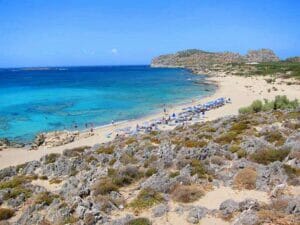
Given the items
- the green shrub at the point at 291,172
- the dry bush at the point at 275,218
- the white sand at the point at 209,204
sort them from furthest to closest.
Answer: the green shrub at the point at 291,172 < the white sand at the point at 209,204 < the dry bush at the point at 275,218

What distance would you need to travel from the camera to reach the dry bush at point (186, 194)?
1086cm

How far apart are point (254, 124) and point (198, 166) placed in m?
9.08

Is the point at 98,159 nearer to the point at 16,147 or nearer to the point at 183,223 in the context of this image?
the point at 183,223

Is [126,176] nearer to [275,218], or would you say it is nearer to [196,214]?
[196,214]

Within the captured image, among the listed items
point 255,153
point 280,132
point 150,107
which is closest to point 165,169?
point 255,153

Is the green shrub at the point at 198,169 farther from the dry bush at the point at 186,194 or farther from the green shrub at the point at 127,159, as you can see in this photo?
the green shrub at the point at 127,159

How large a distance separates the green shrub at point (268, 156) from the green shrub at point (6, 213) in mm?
9076

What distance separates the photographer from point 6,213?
37.9 ft

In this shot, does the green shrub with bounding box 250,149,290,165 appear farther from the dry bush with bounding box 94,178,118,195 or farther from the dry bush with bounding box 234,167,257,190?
the dry bush with bounding box 94,178,118,195

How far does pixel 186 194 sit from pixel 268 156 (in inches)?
170

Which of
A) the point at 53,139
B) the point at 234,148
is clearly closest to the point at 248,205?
the point at 234,148

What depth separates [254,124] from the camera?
20.9 metres

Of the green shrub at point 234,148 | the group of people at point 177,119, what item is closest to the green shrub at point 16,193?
the green shrub at point 234,148

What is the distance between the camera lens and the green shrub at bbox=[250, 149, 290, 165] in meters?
13.2
